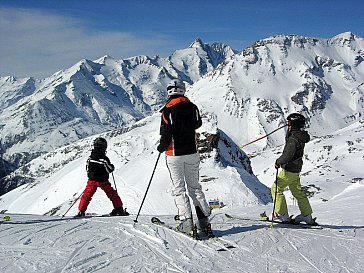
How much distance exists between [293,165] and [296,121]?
1.02 m

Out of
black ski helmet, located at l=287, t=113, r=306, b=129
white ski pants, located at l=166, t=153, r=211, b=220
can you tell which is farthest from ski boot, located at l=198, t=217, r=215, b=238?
black ski helmet, located at l=287, t=113, r=306, b=129

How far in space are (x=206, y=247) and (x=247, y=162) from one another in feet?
175

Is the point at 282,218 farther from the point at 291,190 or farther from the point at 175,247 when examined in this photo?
the point at 175,247

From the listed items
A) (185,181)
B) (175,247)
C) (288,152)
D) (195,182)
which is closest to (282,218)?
(288,152)

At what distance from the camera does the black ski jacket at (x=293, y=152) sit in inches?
360

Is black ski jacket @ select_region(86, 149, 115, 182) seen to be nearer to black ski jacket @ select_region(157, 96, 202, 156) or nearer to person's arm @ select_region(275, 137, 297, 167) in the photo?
black ski jacket @ select_region(157, 96, 202, 156)

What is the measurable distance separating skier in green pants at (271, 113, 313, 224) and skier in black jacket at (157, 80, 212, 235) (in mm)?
2188

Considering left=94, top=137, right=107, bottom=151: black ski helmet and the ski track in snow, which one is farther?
left=94, top=137, right=107, bottom=151: black ski helmet

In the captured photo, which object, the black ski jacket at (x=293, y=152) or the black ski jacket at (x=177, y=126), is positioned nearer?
the black ski jacket at (x=177, y=126)

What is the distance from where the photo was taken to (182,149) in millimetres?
7902

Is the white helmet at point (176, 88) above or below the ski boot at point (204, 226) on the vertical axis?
above

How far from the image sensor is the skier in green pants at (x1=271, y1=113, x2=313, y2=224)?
9.18 meters

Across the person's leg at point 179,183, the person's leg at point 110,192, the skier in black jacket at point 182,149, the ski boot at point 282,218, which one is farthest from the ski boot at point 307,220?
the person's leg at point 110,192

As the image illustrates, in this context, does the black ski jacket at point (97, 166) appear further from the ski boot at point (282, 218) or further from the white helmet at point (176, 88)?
the ski boot at point (282, 218)
